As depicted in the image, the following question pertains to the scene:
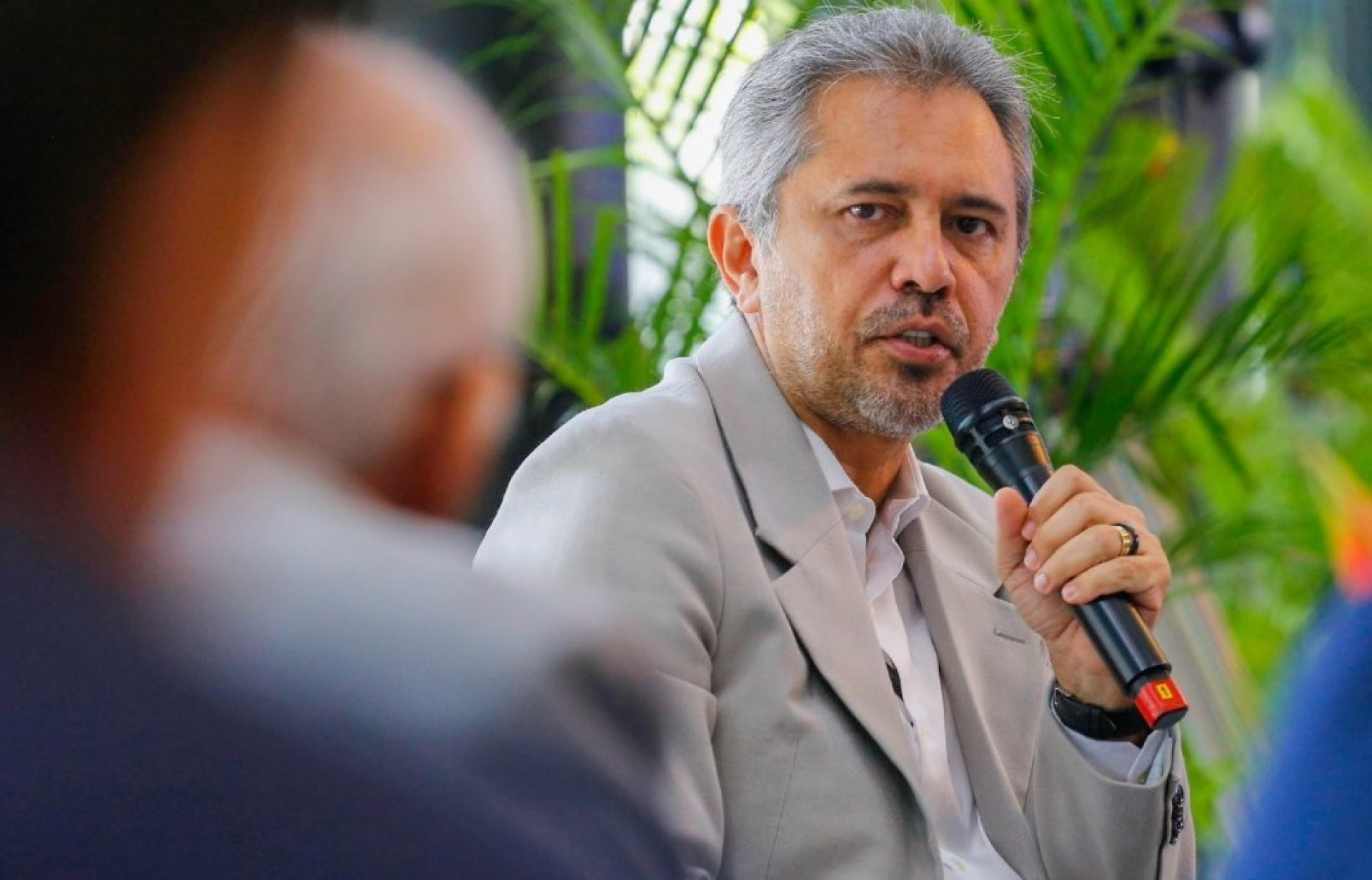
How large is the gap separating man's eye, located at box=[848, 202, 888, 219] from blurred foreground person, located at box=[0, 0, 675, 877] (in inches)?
57.6

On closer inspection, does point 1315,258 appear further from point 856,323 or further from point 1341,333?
point 856,323

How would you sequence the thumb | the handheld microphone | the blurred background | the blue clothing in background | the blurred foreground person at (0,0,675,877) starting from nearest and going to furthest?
the blurred foreground person at (0,0,675,877) < the blue clothing in background < the handheld microphone < the thumb < the blurred background

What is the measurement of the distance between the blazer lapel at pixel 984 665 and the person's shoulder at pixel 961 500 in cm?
3

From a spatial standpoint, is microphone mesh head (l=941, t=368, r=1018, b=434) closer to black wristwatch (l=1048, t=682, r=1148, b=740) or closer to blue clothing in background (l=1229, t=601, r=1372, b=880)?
black wristwatch (l=1048, t=682, r=1148, b=740)

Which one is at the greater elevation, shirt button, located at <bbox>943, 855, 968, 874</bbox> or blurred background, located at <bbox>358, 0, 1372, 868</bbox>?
blurred background, located at <bbox>358, 0, 1372, 868</bbox>

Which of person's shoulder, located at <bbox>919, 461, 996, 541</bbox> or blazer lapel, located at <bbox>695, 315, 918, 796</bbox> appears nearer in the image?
blazer lapel, located at <bbox>695, 315, 918, 796</bbox>

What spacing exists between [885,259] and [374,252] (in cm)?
146

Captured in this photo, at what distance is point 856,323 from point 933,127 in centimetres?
23

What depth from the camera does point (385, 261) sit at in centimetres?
43

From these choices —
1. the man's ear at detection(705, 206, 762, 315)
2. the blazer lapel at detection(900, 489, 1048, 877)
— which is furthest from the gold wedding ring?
the man's ear at detection(705, 206, 762, 315)

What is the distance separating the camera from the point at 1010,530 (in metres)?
1.63

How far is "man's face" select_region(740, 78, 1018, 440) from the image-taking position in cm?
183

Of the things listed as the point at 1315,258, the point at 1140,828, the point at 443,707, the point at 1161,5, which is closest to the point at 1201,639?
the point at 1315,258

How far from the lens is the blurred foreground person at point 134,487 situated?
42 centimetres
